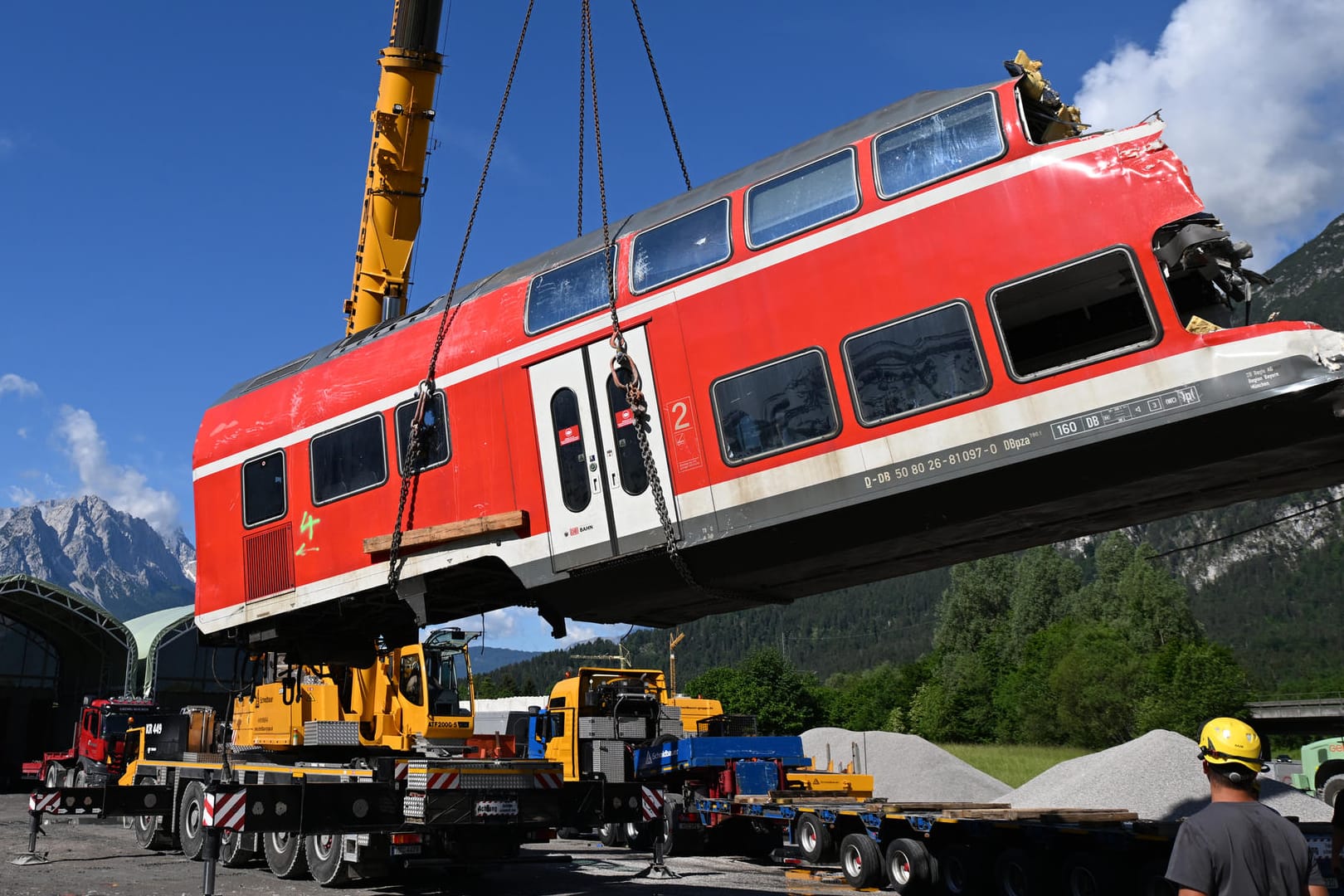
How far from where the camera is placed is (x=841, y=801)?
1608cm

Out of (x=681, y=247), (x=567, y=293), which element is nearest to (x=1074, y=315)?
(x=681, y=247)

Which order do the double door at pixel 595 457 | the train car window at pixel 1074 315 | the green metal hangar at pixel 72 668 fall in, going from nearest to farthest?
the train car window at pixel 1074 315 < the double door at pixel 595 457 < the green metal hangar at pixel 72 668

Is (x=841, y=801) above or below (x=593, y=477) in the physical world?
below

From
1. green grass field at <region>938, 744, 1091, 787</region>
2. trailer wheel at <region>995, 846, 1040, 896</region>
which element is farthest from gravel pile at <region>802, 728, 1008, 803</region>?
green grass field at <region>938, 744, 1091, 787</region>

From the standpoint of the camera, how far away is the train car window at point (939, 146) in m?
7.63

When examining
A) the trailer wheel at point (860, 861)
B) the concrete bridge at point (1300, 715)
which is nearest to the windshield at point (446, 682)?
the trailer wheel at point (860, 861)

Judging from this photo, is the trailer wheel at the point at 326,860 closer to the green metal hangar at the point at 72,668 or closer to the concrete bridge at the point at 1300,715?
the green metal hangar at the point at 72,668

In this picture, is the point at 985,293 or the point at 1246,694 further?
the point at 1246,694

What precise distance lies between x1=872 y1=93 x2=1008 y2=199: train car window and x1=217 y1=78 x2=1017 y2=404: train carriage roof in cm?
12

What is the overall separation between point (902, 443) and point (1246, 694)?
5755 cm

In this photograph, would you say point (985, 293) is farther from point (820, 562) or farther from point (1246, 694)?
point (1246, 694)

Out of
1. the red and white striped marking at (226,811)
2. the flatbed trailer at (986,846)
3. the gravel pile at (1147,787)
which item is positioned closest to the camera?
the red and white striped marking at (226,811)

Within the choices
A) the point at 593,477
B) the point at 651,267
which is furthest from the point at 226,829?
the point at 651,267

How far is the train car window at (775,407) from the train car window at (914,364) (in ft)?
0.86
